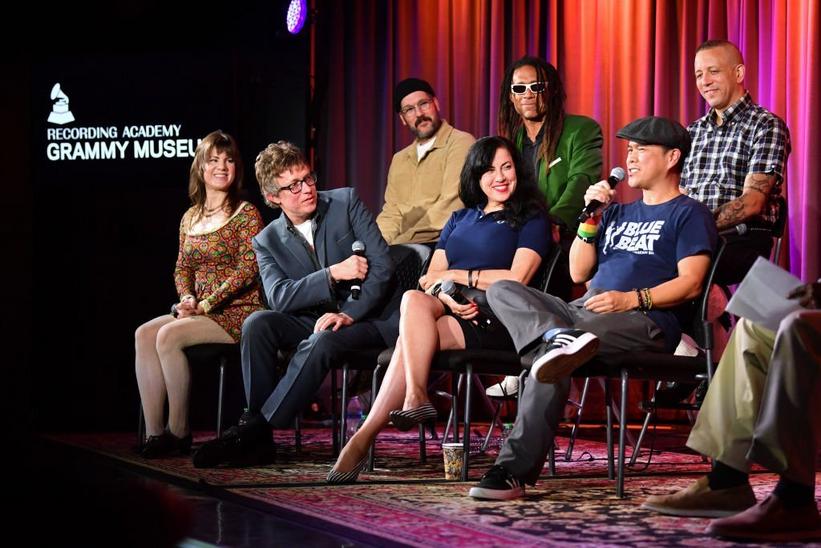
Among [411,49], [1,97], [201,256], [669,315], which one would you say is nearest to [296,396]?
[201,256]

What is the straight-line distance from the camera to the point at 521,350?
317 centimetres

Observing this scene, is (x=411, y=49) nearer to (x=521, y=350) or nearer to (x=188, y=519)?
(x=521, y=350)

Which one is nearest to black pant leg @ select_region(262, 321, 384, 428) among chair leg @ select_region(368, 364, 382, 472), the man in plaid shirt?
chair leg @ select_region(368, 364, 382, 472)

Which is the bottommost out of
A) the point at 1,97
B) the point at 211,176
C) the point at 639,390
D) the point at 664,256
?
the point at 639,390

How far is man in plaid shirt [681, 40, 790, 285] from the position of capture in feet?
13.2

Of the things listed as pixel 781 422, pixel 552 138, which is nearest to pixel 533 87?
pixel 552 138

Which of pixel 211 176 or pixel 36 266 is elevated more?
pixel 211 176

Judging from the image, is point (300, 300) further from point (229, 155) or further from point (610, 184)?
point (610, 184)

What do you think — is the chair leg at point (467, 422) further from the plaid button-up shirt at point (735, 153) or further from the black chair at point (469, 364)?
the plaid button-up shirt at point (735, 153)

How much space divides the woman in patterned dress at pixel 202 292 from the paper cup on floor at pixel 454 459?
1267mm

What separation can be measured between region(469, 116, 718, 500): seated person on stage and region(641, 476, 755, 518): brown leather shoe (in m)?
0.42

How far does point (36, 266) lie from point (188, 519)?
4835 millimetres

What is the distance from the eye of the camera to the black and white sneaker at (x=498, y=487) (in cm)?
299

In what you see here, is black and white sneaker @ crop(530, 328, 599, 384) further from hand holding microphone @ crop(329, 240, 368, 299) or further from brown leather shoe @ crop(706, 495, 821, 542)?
hand holding microphone @ crop(329, 240, 368, 299)
